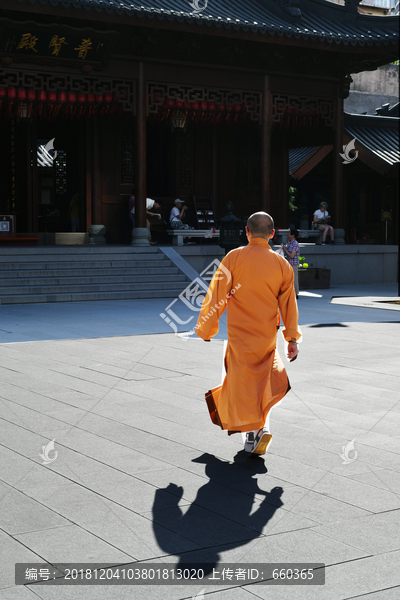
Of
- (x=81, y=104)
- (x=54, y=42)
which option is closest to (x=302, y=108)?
(x=81, y=104)

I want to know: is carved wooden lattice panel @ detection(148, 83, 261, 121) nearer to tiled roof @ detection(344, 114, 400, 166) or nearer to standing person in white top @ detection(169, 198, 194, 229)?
standing person in white top @ detection(169, 198, 194, 229)

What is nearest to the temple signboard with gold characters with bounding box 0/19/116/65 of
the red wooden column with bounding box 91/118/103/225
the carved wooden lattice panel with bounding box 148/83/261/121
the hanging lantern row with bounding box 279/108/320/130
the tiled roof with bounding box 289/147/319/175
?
the carved wooden lattice panel with bounding box 148/83/261/121

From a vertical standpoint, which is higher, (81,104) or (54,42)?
(54,42)

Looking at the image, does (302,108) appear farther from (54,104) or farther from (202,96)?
(54,104)

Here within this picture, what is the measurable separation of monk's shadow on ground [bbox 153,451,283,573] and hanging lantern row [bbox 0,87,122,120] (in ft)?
41.8

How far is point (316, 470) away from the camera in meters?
4.32

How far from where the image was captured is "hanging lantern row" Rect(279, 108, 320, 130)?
1869 centimetres

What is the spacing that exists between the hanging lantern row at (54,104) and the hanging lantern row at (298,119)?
14.3 ft

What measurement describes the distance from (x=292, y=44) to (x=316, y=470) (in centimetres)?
1390

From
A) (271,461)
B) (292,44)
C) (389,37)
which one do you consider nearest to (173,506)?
(271,461)

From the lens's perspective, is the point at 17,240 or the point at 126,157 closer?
the point at 17,240

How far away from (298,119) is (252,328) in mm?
15859

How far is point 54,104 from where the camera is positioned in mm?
16266

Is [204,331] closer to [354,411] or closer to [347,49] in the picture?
[354,411]
